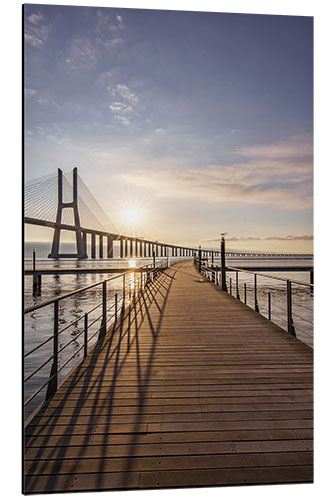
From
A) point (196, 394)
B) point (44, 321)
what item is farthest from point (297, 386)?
point (44, 321)

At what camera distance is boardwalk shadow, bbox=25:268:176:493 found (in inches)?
60.2

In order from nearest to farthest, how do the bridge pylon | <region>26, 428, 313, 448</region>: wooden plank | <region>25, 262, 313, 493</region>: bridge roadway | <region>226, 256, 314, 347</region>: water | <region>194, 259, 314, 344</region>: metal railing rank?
<region>25, 262, 313, 493</region>: bridge roadway
<region>26, 428, 313, 448</region>: wooden plank
<region>194, 259, 314, 344</region>: metal railing
<region>226, 256, 314, 347</region>: water
the bridge pylon

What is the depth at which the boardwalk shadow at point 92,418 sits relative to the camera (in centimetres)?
153

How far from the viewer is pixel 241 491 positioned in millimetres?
1461

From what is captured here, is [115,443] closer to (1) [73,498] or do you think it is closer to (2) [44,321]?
(1) [73,498]

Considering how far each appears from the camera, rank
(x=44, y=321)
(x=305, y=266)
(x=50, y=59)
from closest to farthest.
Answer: (x=50, y=59), (x=44, y=321), (x=305, y=266)

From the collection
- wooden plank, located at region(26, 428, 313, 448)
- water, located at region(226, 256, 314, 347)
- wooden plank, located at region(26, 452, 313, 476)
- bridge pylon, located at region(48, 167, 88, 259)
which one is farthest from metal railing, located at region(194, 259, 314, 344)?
bridge pylon, located at region(48, 167, 88, 259)

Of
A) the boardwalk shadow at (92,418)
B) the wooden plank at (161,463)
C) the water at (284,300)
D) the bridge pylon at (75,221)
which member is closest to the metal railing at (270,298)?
the water at (284,300)

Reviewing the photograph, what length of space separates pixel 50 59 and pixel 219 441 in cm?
359

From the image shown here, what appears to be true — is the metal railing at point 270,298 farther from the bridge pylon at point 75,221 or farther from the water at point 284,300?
the bridge pylon at point 75,221

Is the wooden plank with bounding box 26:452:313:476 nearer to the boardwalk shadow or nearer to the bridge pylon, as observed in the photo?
the boardwalk shadow

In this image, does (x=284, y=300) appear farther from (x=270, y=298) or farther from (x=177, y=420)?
(x=177, y=420)

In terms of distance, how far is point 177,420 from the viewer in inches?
75.7
